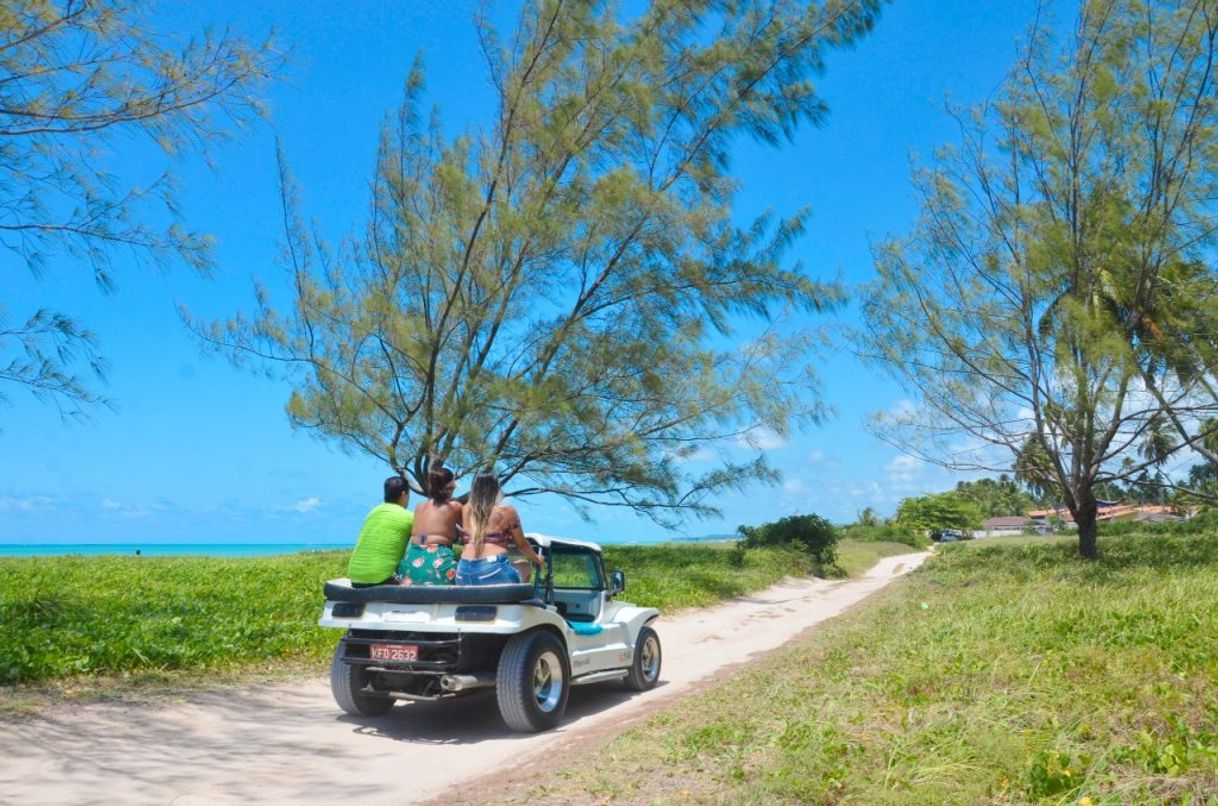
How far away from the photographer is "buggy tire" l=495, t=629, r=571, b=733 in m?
6.57

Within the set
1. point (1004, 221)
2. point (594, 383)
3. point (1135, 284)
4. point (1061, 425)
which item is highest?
point (1004, 221)

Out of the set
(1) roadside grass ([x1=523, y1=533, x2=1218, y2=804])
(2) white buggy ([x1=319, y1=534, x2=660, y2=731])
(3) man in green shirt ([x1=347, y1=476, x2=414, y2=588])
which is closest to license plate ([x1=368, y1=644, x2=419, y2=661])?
(2) white buggy ([x1=319, y1=534, x2=660, y2=731])

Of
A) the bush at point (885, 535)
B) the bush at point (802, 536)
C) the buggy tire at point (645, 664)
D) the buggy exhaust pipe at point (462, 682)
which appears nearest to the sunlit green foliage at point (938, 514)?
the bush at point (885, 535)

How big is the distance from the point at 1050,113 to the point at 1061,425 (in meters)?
5.45

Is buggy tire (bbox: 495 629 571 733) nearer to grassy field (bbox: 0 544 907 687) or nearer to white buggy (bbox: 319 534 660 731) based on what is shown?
white buggy (bbox: 319 534 660 731)

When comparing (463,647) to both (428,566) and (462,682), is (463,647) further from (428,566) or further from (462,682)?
(428,566)

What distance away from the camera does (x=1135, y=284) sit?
15648mm

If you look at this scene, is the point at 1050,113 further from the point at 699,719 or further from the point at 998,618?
the point at 699,719

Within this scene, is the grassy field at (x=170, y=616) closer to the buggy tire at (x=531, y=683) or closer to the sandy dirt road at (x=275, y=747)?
the sandy dirt road at (x=275, y=747)

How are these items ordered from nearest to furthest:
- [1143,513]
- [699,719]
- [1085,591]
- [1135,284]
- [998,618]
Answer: [699,719] → [998,618] → [1085,591] → [1135,284] → [1143,513]

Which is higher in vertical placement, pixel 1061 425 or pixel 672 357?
pixel 672 357

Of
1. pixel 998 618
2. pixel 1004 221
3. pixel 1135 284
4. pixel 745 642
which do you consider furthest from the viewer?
pixel 1004 221

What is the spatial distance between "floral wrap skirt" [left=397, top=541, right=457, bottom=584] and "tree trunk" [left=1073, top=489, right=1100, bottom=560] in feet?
47.4

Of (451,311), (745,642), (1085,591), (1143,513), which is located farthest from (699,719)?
(1143,513)
